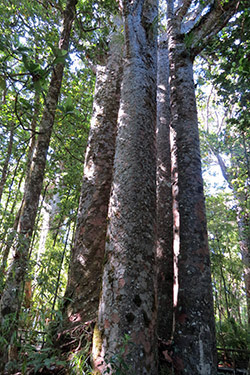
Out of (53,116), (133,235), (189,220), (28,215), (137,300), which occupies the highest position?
(53,116)

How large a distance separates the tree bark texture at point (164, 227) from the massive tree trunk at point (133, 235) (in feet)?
3.75

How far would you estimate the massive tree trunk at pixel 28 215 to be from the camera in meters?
1.91

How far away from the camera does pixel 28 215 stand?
2297 millimetres

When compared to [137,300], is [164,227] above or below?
above

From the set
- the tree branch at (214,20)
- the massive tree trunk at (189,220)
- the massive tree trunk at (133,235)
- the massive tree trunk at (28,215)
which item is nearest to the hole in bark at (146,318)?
the massive tree trunk at (133,235)

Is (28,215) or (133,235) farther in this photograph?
(28,215)

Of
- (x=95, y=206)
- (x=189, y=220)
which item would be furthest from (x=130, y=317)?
(x=95, y=206)

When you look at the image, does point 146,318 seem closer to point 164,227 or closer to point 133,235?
point 133,235

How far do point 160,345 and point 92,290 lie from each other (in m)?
0.87

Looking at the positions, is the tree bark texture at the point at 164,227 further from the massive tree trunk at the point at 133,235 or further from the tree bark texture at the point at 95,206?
the massive tree trunk at the point at 133,235

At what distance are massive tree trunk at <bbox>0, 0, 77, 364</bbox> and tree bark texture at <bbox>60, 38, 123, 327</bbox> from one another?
0.49m

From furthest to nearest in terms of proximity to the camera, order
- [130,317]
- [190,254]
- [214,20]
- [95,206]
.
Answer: [214,20], [95,206], [190,254], [130,317]

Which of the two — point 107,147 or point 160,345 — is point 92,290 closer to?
point 160,345

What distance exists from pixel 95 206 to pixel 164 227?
1.18 metres
